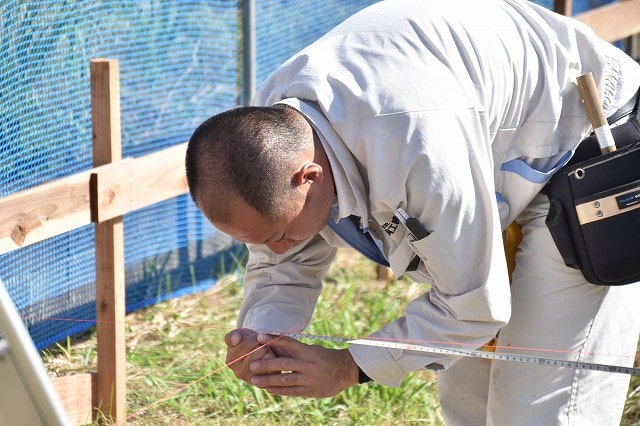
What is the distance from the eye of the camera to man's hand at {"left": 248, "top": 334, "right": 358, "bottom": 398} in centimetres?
269

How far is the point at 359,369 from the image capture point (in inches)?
107

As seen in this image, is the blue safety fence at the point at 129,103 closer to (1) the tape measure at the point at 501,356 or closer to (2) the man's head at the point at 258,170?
(2) the man's head at the point at 258,170

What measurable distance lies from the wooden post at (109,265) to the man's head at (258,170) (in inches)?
48.1

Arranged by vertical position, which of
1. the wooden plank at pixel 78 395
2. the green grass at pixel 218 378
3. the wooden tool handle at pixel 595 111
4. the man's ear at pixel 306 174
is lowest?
the green grass at pixel 218 378

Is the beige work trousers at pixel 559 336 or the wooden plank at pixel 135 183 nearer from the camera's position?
the beige work trousers at pixel 559 336

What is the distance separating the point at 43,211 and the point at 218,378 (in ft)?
3.96

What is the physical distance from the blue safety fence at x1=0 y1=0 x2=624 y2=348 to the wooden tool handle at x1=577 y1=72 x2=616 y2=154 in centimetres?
210

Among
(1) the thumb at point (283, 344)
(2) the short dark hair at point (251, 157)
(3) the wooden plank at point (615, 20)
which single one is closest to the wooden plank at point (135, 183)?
(1) the thumb at point (283, 344)

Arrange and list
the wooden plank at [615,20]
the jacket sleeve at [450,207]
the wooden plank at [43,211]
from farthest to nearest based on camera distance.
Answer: the wooden plank at [615,20] < the wooden plank at [43,211] < the jacket sleeve at [450,207]

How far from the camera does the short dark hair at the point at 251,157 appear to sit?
7.80ft

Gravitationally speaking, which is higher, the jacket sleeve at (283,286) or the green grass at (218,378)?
the jacket sleeve at (283,286)

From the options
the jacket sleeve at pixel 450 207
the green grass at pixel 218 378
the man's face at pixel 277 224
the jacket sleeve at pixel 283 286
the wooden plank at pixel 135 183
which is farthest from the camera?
the green grass at pixel 218 378

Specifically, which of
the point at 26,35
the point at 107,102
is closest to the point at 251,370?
the point at 107,102

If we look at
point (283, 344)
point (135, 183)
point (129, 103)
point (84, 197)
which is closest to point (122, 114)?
point (129, 103)
